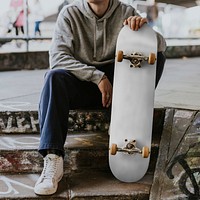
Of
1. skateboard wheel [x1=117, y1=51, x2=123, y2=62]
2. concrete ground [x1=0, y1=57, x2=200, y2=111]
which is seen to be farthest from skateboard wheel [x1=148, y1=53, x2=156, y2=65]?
concrete ground [x1=0, y1=57, x2=200, y2=111]

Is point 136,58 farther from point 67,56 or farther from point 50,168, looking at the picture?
point 50,168

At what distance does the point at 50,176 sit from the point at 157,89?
1971 mm

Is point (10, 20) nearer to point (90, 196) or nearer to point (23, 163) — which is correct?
point (23, 163)

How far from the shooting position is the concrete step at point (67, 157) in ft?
8.07

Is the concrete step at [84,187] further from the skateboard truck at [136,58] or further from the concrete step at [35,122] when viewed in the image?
the skateboard truck at [136,58]

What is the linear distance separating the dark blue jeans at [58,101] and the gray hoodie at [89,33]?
133 mm

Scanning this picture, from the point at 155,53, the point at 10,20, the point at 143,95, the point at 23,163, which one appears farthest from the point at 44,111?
the point at 10,20

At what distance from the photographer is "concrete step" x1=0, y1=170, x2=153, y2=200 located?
85.3 inches

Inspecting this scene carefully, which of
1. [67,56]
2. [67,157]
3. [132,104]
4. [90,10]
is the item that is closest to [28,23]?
[90,10]

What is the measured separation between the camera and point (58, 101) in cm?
227

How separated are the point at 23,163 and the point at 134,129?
0.73 metres

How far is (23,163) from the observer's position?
2469 millimetres

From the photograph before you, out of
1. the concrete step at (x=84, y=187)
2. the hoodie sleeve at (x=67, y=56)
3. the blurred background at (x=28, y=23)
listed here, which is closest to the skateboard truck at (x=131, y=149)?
the concrete step at (x=84, y=187)

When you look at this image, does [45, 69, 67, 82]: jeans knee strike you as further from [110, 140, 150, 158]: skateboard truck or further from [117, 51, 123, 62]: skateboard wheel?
[110, 140, 150, 158]: skateboard truck
